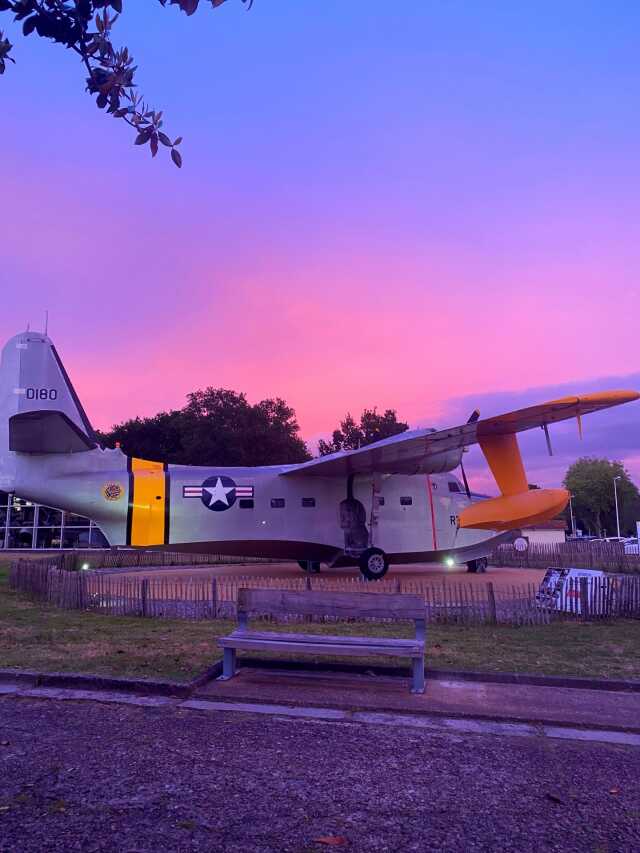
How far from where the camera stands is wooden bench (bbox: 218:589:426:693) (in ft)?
23.3

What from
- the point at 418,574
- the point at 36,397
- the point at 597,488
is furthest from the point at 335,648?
the point at 597,488

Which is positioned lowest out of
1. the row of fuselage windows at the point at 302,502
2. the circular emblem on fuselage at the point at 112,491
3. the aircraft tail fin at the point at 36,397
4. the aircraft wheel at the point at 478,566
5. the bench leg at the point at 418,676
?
the bench leg at the point at 418,676

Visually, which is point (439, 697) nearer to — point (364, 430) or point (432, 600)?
point (432, 600)

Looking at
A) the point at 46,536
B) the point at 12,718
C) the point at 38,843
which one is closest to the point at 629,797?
the point at 38,843

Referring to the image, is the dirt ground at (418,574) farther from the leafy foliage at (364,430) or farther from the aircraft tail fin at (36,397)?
the leafy foliage at (364,430)

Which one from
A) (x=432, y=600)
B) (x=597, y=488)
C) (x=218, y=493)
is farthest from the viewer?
(x=597, y=488)

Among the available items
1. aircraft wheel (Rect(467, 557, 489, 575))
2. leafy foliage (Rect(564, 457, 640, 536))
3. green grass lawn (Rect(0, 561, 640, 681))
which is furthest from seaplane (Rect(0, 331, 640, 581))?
leafy foliage (Rect(564, 457, 640, 536))

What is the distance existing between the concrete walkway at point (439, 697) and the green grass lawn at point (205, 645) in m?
0.71

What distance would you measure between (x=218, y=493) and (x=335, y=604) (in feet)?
39.5

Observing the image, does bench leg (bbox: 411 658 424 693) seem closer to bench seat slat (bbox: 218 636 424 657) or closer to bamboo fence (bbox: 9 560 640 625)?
bench seat slat (bbox: 218 636 424 657)

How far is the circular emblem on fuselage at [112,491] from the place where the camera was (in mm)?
18000

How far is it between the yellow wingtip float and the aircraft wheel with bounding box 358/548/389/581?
15.8ft

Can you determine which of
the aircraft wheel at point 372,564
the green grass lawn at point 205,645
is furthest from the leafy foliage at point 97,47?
the aircraft wheel at point 372,564

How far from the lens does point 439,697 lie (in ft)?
22.2
